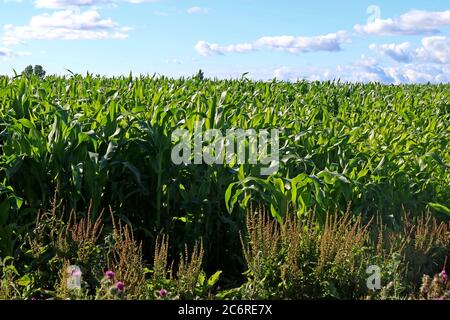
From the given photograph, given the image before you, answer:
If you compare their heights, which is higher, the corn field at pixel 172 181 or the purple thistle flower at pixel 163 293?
the corn field at pixel 172 181

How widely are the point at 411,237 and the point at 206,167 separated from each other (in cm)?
180

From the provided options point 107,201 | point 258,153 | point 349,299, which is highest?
point 258,153

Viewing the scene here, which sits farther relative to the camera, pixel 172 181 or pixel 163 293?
pixel 172 181

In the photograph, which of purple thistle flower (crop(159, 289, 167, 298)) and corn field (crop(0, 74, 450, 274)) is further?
corn field (crop(0, 74, 450, 274))

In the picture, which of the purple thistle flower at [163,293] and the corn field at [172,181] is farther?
the corn field at [172,181]

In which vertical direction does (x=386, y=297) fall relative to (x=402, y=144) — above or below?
below

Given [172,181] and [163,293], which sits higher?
[172,181]

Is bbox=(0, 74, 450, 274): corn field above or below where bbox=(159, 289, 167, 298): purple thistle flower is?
above

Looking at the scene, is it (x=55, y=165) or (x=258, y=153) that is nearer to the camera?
(x=55, y=165)
